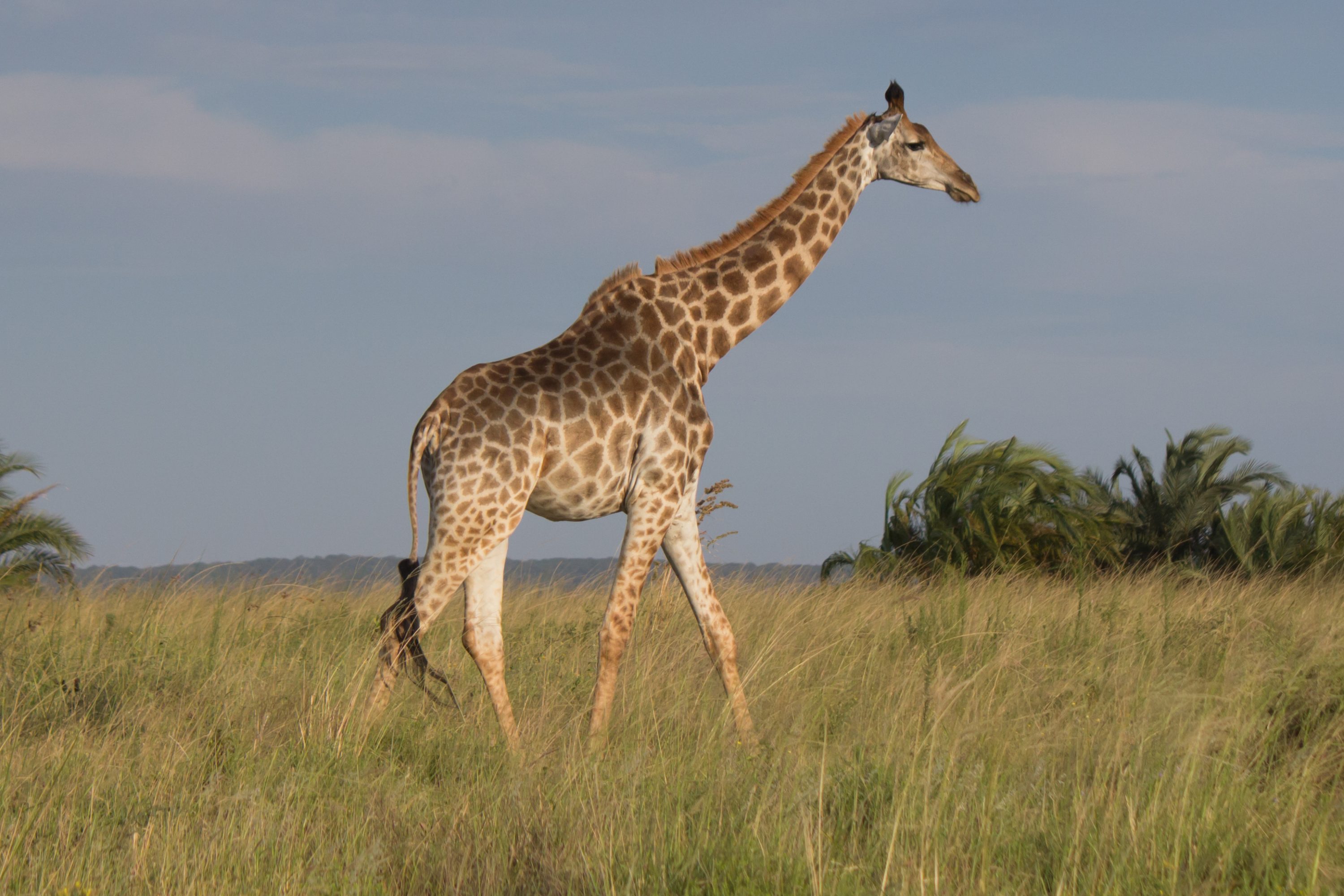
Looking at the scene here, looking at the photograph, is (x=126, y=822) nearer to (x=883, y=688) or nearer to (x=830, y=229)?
(x=883, y=688)

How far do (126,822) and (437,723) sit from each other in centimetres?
164

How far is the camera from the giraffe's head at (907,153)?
23.7ft

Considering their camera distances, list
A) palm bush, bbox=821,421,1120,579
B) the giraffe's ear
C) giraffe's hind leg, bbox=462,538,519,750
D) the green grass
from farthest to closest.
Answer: palm bush, bbox=821,421,1120,579
the giraffe's ear
giraffe's hind leg, bbox=462,538,519,750
the green grass

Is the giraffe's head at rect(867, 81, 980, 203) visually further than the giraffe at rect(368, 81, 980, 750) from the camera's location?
Yes

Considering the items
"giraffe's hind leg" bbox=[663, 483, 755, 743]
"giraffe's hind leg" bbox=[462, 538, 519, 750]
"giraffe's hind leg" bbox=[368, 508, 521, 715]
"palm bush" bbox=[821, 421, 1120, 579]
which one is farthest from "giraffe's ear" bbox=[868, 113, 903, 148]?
"palm bush" bbox=[821, 421, 1120, 579]

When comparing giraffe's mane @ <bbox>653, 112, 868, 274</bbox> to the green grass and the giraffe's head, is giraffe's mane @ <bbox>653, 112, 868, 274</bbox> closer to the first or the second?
the giraffe's head

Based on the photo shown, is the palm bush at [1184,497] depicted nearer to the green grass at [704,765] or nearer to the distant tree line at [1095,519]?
the distant tree line at [1095,519]

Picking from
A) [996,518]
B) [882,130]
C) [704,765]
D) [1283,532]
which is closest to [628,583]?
[704,765]

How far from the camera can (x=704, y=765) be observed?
484cm

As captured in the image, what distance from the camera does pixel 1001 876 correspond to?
371 centimetres

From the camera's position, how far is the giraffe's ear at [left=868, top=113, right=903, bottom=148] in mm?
7180

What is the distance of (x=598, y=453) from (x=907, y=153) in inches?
111

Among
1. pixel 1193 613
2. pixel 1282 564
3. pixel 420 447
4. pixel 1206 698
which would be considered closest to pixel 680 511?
pixel 420 447

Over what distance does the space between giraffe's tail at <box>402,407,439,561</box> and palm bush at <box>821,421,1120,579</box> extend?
8352 mm
